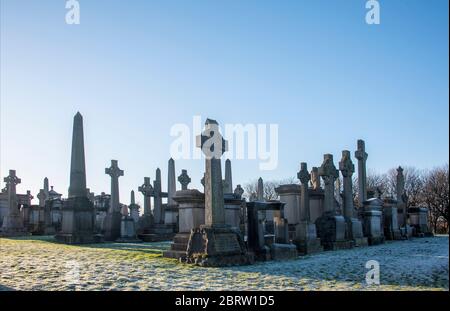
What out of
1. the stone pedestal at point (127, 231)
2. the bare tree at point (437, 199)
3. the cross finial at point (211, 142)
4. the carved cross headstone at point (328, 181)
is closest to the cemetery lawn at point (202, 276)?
the cross finial at point (211, 142)

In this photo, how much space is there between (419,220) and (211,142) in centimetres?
1994

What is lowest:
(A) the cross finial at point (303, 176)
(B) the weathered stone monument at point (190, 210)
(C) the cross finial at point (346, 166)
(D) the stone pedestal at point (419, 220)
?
(D) the stone pedestal at point (419, 220)

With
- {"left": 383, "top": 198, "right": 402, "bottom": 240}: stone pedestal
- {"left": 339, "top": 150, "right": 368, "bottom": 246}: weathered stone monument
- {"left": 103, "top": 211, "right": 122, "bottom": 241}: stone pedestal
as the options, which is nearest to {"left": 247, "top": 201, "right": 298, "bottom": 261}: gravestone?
{"left": 339, "top": 150, "right": 368, "bottom": 246}: weathered stone monument

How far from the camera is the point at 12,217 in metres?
27.6

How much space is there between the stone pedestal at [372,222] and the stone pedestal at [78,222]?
12553 mm

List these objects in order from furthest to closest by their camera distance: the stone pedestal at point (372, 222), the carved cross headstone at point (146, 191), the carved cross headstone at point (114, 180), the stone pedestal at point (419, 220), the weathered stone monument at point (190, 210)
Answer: the stone pedestal at point (419, 220), the carved cross headstone at point (146, 191), the carved cross headstone at point (114, 180), the stone pedestal at point (372, 222), the weathered stone monument at point (190, 210)

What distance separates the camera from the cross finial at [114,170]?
893 inches

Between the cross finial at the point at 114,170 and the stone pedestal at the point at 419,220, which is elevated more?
the cross finial at the point at 114,170

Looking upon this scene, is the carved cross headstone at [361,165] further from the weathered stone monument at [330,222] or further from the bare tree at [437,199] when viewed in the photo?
the bare tree at [437,199]

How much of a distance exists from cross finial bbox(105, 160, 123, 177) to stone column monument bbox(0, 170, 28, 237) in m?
9.47

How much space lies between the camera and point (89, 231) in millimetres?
19500

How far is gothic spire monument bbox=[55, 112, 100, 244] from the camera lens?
62.1 feet
